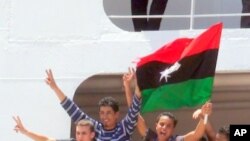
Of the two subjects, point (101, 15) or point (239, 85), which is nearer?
point (101, 15)

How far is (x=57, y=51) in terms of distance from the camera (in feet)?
21.7

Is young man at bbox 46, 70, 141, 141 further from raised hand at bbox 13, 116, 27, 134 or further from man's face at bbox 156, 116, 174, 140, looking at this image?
raised hand at bbox 13, 116, 27, 134

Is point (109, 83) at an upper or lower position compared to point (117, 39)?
lower

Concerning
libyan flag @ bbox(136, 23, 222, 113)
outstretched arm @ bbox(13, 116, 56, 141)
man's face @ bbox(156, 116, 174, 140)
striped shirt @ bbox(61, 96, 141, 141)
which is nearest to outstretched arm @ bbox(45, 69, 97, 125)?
striped shirt @ bbox(61, 96, 141, 141)

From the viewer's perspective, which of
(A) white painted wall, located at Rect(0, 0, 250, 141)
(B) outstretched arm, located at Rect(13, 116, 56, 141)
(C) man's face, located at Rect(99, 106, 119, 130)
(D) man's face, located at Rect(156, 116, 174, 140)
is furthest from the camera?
(A) white painted wall, located at Rect(0, 0, 250, 141)

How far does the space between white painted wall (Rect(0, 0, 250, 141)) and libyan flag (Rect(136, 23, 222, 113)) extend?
38 cm

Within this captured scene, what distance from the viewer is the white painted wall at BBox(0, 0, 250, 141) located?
21.4 feet

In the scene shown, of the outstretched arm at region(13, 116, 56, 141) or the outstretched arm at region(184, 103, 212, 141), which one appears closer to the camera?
the outstretched arm at region(184, 103, 212, 141)

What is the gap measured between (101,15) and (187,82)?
1080 mm

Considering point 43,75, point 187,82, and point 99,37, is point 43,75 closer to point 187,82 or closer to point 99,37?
point 99,37

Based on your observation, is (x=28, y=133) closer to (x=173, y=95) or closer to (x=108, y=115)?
(x=108, y=115)

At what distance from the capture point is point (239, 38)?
6523 millimetres

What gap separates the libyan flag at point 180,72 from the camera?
597cm

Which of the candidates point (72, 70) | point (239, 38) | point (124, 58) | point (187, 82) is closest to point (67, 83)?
point (72, 70)
